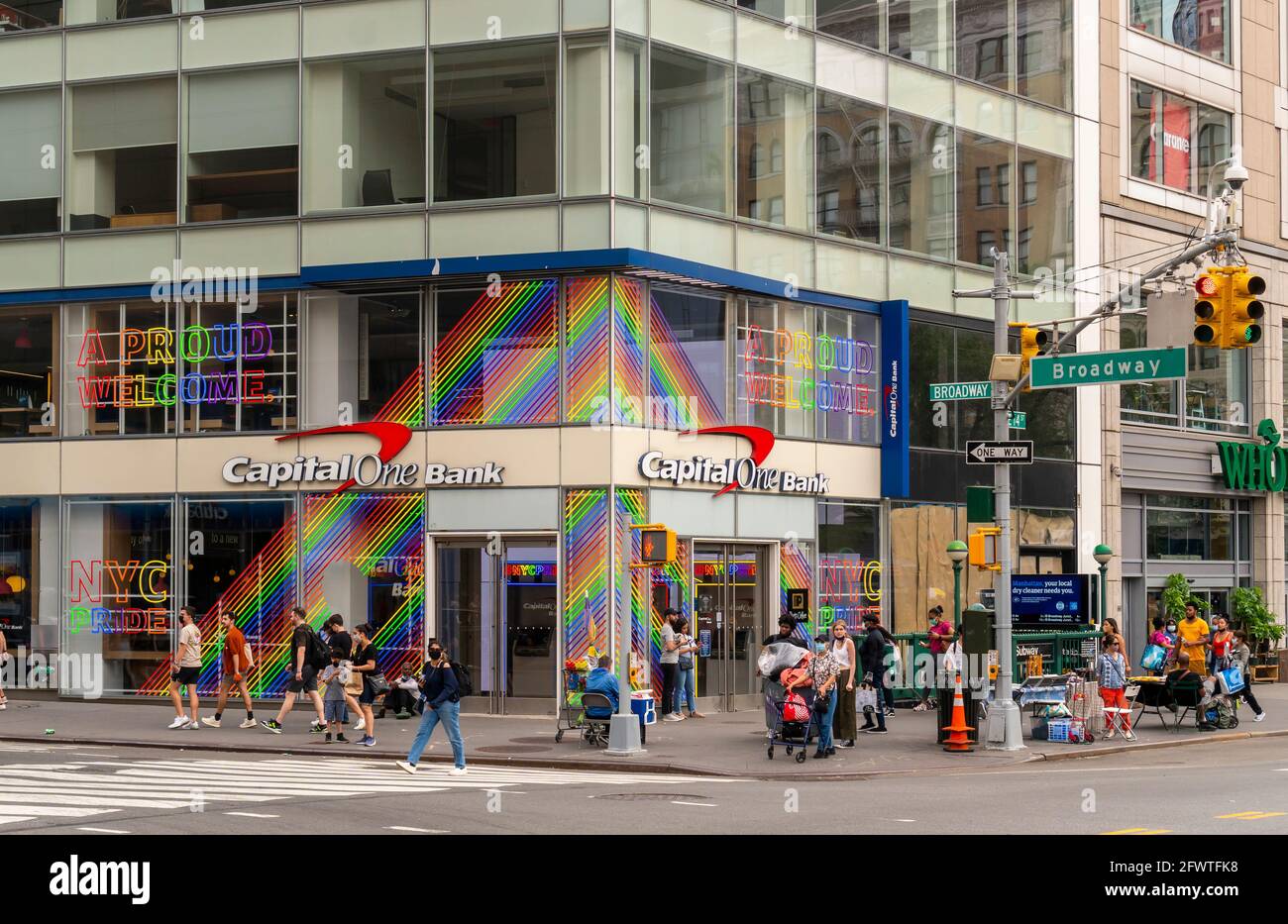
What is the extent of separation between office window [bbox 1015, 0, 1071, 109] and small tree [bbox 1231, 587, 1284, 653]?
546 inches

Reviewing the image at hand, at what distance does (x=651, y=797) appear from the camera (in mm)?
17328

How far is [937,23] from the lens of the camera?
114 feet

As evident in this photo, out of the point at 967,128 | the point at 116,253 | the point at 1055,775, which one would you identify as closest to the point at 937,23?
the point at 967,128

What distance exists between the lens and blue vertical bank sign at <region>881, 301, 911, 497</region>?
32969 mm

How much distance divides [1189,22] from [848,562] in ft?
63.0

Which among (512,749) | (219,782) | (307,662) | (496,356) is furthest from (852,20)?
(219,782)

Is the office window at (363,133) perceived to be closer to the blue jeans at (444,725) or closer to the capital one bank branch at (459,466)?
the capital one bank branch at (459,466)

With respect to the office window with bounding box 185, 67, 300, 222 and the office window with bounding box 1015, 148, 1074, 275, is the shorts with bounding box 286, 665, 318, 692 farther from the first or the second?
the office window with bounding box 1015, 148, 1074, 275

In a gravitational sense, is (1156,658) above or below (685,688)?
above

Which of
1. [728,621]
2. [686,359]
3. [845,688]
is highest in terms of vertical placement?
[686,359]

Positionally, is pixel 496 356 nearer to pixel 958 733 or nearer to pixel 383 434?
pixel 383 434

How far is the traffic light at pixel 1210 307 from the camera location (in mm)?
19172

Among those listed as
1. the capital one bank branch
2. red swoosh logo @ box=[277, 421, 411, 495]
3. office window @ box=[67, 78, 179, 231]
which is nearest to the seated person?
the capital one bank branch

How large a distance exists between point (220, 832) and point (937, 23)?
86.7 feet
